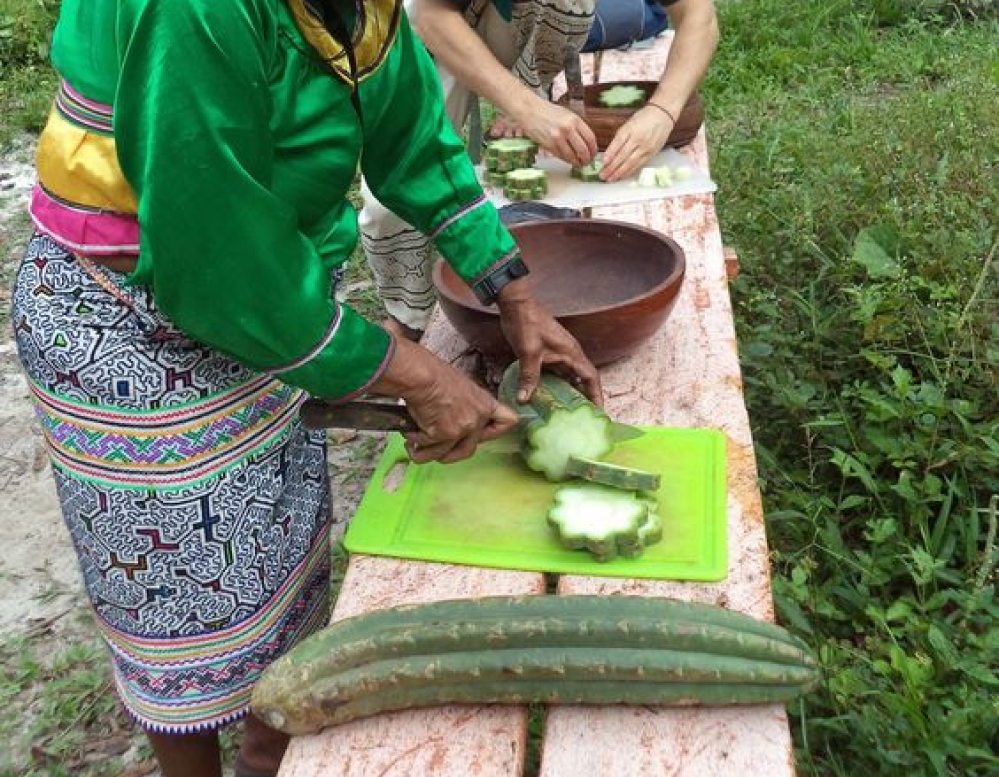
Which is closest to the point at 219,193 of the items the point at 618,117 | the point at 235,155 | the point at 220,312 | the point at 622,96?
the point at 235,155

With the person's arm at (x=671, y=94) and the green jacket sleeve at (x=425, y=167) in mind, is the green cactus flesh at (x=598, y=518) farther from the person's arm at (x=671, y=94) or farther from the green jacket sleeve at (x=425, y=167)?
the person's arm at (x=671, y=94)

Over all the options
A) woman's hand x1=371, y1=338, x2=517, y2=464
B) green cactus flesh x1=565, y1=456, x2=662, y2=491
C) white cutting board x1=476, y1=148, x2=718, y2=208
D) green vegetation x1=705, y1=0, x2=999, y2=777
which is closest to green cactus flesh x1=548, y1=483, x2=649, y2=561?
green cactus flesh x1=565, y1=456, x2=662, y2=491

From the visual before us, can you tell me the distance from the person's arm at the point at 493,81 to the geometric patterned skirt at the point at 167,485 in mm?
1593

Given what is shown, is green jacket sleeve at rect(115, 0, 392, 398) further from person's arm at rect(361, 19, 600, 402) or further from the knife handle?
person's arm at rect(361, 19, 600, 402)

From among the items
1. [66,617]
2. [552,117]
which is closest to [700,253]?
[552,117]

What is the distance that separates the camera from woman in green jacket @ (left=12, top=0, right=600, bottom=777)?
1476 millimetres

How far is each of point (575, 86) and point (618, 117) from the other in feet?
0.64

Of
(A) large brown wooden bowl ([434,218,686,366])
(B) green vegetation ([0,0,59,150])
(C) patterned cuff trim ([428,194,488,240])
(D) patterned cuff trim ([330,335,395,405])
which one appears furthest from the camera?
(B) green vegetation ([0,0,59,150])

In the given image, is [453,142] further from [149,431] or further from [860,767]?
[860,767]

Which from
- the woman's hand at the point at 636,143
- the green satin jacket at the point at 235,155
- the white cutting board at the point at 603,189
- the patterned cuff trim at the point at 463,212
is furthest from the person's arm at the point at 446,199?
the woman's hand at the point at 636,143

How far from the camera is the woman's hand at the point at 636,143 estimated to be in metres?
3.46

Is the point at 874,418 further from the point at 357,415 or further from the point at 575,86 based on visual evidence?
the point at 357,415

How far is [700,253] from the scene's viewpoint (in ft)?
10.2

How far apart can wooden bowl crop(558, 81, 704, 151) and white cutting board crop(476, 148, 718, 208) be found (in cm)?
15
